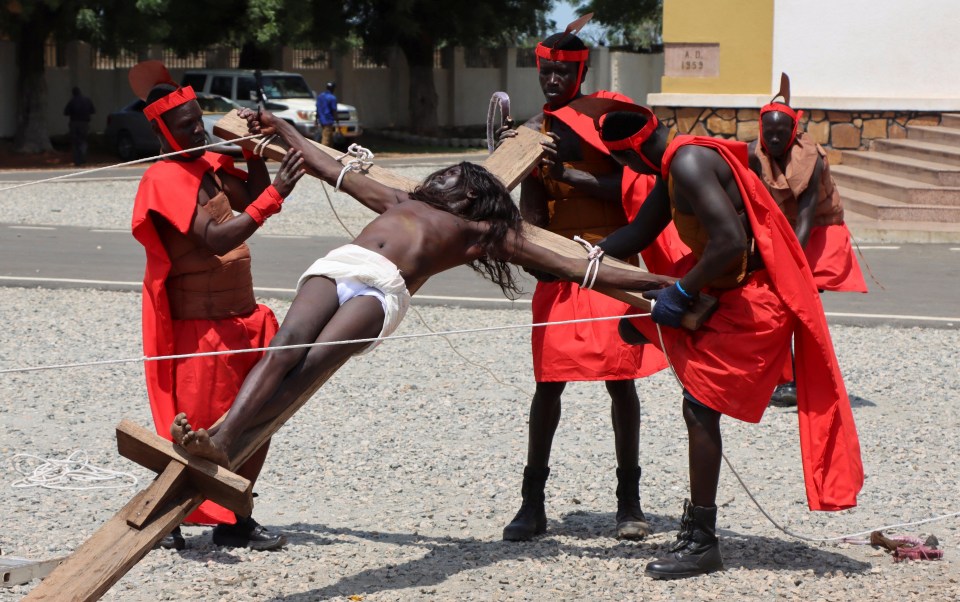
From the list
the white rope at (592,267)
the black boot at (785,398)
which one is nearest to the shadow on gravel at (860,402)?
the black boot at (785,398)

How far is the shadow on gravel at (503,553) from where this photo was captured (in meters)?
5.09

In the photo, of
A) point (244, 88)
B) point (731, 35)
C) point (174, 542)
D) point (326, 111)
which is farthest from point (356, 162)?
point (244, 88)

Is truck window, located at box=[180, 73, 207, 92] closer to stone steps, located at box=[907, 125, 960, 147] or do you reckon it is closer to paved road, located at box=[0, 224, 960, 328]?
paved road, located at box=[0, 224, 960, 328]

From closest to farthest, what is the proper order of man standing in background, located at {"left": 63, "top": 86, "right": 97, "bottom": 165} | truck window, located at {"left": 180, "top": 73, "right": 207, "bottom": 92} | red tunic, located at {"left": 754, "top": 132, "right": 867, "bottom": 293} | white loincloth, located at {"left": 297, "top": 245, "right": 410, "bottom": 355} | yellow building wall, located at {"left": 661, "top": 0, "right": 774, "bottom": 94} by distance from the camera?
white loincloth, located at {"left": 297, "top": 245, "right": 410, "bottom": 355}, red tunic, located at {"left": 754, "top": 132, "right": 867, "bottom": 293}, yellow building wall, located at {"left": 661, "top": 0, "right": 774, "bottom": 94}, man standing in background, located at {"left": 63, "top": 86, "right": 97, "bottom": 165}, truck window, located at {"left": 180, "top": 73, "right": 207, "bottom": 92}

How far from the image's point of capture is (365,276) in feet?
15.1

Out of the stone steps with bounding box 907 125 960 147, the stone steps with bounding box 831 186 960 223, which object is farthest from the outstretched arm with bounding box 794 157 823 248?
the stone steps with bounding box 907 125 960 147

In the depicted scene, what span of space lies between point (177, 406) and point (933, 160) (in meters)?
14.5

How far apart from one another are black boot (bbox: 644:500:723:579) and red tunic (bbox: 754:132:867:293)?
10.4 feet

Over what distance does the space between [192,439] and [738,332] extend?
Answer: 2.09 m

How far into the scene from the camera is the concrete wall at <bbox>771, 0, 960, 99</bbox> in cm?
1806

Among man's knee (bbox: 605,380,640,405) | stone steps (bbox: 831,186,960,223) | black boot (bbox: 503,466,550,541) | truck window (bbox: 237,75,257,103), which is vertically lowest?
black boot (bbox: 503,466,550,541)

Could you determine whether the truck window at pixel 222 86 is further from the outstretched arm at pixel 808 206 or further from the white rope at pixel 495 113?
the white rope at pixel 495 113

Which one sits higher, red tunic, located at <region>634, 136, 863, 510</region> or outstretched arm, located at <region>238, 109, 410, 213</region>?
outstretched arm, located at <region>238, 109, 410, 213</region>

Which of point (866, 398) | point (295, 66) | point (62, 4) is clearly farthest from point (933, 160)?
point (295, 66)
